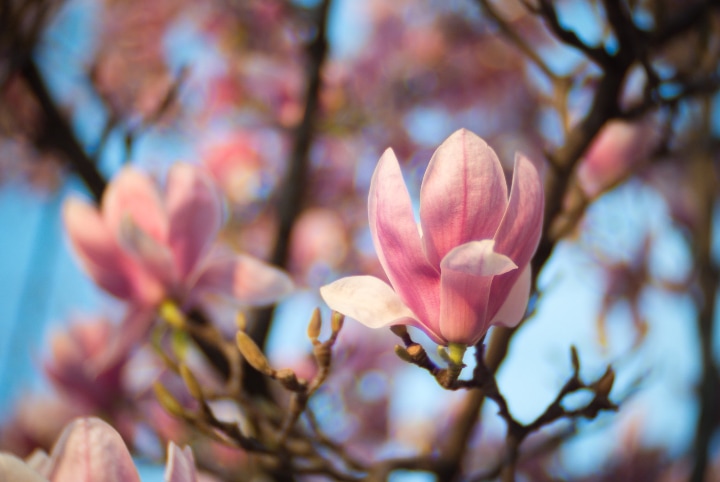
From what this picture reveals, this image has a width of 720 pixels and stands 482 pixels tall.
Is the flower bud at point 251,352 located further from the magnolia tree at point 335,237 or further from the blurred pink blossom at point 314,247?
the blurred pink blossom at point 314,247

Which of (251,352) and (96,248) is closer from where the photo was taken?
(251,352)

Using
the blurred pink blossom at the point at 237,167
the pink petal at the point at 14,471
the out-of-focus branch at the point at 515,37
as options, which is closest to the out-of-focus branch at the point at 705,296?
the out-of-focus branch at the point at 515,37

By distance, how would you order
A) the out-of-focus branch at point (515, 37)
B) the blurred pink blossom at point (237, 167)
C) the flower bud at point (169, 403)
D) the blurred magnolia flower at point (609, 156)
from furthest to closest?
the blurred pink blossom at point (237, 167)
the blurred magnolia flower at point (609, 156)
the out-of-focus branch at point (515, 37)
the flower bud at point (169, 403)

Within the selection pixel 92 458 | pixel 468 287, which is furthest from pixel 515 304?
pixel 92 458

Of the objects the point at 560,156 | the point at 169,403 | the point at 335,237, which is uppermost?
the point at 560,156

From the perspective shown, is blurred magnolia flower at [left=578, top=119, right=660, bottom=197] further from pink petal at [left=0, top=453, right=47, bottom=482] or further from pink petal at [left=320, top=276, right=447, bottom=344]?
pink petal at [left=0, top=453, right=47, bottom=482]

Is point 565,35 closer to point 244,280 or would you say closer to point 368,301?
point 368,301
